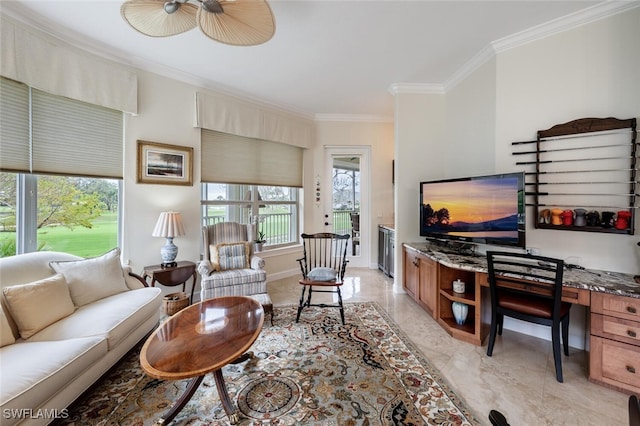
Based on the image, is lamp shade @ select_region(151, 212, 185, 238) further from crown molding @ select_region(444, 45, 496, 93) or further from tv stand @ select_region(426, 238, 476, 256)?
crown molding @ select_region(444, 45, 496, 93)

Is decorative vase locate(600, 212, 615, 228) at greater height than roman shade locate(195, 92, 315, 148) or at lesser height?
lesser

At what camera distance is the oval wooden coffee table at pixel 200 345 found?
132 cm

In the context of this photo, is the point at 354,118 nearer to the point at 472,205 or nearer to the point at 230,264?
the point at 472,205

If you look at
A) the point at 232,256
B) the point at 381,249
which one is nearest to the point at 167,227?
the point at 232,256

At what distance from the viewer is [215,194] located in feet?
12.7

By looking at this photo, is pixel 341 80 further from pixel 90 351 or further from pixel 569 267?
Answer: pixel 90 351

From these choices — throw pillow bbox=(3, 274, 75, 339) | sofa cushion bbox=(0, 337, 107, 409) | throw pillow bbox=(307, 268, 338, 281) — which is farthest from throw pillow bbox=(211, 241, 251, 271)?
sofa cushion bbox=(0, 337, 107, 409)

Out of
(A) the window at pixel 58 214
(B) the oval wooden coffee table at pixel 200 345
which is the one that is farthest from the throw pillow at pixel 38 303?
(A) the window at pixel 58 214

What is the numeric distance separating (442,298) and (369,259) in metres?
2.29

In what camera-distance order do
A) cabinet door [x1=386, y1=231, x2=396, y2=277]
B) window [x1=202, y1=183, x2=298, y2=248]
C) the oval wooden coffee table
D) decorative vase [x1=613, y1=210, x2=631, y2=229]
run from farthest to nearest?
1. cabinet door [x1=386, y1=231, x2=396, y2=277]
2. window [x1=202, y1=183, x2=298, y2=248]
3. decorative vase [x1=613, y1=210, x2=631, y2=229]
4. the oval wooden coffee table

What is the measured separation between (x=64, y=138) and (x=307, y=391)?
3244mm

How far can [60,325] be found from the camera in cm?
176

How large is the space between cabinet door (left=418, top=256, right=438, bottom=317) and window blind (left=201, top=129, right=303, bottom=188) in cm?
261

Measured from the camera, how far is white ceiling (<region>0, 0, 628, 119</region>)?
7.15 feet
